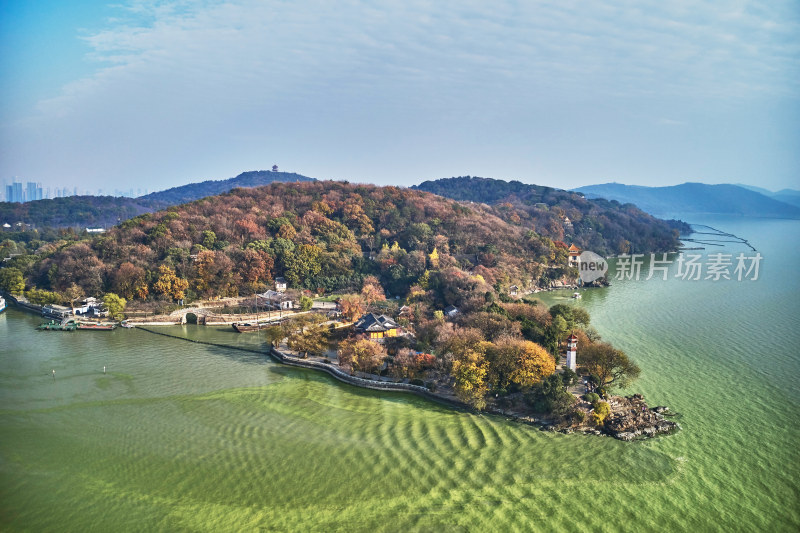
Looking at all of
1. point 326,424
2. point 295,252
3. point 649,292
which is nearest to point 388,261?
point 295,252

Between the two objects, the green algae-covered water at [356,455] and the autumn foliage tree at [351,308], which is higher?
the autumn foliage tree at [351,308]

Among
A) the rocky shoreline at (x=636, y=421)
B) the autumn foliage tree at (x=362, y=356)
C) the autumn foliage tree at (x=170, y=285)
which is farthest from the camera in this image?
the autumn foliage tree at (x=170, y=285)

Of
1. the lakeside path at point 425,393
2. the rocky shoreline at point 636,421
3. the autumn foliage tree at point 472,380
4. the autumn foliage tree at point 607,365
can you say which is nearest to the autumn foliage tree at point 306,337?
the lakeside path at point 425,393

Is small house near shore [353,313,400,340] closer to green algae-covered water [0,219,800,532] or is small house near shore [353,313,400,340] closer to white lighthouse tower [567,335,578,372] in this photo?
green algae-covered water [0,219,800,532]

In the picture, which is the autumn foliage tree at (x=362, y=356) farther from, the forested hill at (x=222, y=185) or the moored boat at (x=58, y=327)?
the forested hill at (x=222, y=185)

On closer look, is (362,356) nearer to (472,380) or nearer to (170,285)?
(472,380)

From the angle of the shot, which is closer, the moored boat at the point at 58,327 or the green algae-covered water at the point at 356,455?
the green algae-covered water at the point at 356,455
